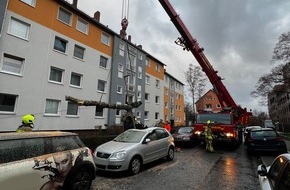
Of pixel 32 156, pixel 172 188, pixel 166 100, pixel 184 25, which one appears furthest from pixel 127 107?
pixel 166 100

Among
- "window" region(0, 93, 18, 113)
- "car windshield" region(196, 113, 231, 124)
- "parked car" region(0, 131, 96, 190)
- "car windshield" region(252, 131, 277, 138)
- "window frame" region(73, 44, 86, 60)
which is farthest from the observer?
"window frame" region(73, 44, 86, 60)

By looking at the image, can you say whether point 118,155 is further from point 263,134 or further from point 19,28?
point 19,28

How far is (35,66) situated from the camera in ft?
51.1

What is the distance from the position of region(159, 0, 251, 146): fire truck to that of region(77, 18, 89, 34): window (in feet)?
34.9

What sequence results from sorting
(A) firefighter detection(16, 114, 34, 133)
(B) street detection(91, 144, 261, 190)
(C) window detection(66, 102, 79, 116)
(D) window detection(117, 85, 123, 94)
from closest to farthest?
1. (A) firefighter detection(16, 114, 34, 133)
2. (B) street detection(91, 144, 261, 190)
3. (C) window detection(66, 102, 79, 116)
4. (D) window detection(117, 85, 123, 94)

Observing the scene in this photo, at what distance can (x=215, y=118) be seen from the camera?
1329 cm

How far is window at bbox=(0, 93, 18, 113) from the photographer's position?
1363cm

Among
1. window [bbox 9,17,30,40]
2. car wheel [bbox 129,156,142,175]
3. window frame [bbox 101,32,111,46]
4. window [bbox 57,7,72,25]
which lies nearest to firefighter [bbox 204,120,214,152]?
car wheel [bbox 129,156,142,175]

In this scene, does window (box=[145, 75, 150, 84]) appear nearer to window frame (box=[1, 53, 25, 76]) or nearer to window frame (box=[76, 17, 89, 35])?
window frame (box=[76, 17, 89, 35])

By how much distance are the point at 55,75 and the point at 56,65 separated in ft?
2.82

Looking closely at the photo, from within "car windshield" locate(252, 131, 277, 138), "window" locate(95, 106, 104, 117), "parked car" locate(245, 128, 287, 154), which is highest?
"window" locate(95, 106, 104, 117)

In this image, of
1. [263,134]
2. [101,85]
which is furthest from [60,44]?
[263,134]

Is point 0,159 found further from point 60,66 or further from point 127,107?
point 60,66

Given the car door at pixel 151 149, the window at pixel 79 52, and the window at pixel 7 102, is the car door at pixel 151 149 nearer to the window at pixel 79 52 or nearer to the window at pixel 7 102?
the window at pixel 7 102
